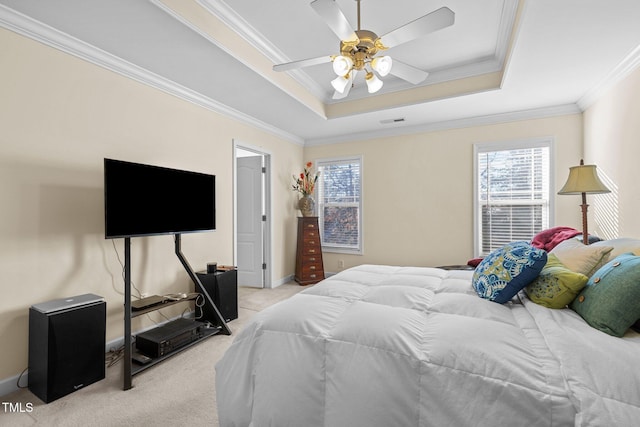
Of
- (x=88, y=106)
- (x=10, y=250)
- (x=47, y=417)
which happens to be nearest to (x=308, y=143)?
(x=88, y=106)

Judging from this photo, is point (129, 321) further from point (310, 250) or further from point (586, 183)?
point (586, 183)

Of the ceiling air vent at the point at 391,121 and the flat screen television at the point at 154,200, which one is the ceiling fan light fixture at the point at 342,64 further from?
the ceiling air vent at the point at 391,121

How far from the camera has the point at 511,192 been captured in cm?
401

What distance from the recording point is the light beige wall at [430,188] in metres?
3.76

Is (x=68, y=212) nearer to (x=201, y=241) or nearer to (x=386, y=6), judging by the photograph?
(x=201, y=241)

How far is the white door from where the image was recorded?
15.4ft

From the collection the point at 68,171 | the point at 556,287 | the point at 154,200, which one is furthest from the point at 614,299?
the point at 68,171

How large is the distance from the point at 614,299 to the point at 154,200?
9.68 ft

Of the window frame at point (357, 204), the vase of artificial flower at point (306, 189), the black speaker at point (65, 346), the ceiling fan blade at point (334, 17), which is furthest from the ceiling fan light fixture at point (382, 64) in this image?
the vase of artificial flower at point (306, 189)

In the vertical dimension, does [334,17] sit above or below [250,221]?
above

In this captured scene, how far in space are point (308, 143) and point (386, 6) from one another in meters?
3.12

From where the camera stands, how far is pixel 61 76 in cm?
225

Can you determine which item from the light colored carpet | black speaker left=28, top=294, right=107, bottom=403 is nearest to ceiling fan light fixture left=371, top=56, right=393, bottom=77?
the light colored carpet

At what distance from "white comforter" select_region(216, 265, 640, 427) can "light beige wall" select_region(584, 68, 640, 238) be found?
207 centimetres
